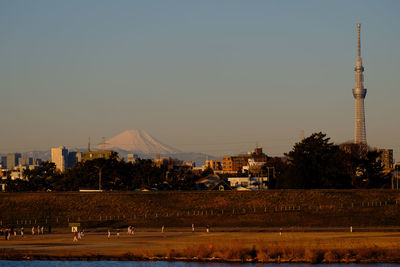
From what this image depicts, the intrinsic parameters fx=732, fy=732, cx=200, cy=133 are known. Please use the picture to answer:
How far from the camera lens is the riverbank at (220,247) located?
62.6m

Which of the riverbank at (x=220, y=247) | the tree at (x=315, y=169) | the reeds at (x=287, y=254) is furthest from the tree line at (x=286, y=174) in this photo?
the reeds at (x=287, y=254)

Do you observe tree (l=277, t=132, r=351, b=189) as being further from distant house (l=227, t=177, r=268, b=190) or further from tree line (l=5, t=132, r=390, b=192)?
distant house (l=227, t=177, r=268, b=190)

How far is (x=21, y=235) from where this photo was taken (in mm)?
95375

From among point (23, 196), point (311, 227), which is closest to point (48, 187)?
point (23, 196)

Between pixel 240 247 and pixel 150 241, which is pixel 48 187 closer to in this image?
pixel 150 241

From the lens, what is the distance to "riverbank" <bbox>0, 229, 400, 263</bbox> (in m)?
62.6

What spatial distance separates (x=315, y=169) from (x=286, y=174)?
6094 mm

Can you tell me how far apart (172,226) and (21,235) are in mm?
22703

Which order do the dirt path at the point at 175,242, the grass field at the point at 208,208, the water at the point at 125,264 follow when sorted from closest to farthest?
the water at the point at 125,264 → the dirt path at the point at 175,242 → the grass field at the point at 208,208

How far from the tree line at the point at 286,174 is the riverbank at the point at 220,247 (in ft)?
160

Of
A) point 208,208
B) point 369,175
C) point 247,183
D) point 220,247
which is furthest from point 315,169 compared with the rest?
point 220,247

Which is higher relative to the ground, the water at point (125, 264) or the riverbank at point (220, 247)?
the riverbank at point (220, 247)

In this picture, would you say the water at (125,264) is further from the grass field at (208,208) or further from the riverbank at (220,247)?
the grass field at (208,208)

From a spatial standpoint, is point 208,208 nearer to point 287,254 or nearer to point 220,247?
point 220,247
